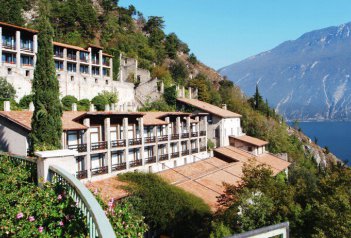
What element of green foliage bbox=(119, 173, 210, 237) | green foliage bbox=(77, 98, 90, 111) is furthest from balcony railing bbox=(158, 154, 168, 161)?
green foliage bbox=(77, 98, 90, 111)

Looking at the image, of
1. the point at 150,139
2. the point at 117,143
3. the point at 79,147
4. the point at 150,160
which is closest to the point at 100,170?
the point at 117,143

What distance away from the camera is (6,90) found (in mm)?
42781

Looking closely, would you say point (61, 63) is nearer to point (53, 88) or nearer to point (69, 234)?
point (53, 88)

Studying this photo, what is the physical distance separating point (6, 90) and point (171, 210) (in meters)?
29.7

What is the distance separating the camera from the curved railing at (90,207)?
14.7 feet

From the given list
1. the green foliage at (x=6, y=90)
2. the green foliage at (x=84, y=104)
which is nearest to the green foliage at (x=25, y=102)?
the green foliage at (x=6, y=90)

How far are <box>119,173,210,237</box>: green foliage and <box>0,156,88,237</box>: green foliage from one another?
14666 mm

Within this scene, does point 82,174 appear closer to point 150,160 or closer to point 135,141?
point 135,141

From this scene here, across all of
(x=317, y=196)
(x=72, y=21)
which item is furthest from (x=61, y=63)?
(x=317, y=196)

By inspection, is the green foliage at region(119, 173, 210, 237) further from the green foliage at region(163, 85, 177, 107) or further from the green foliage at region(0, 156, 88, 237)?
the green foliage at region(163, 85, 177, 107)

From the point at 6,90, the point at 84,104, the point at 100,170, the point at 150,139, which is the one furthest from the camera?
the point at 84,104

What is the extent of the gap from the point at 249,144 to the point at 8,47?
3993cm

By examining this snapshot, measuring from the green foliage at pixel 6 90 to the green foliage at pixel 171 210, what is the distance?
2445cm

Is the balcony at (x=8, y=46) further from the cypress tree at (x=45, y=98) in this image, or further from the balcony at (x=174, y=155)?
the balcony at (x=174, y=155)
